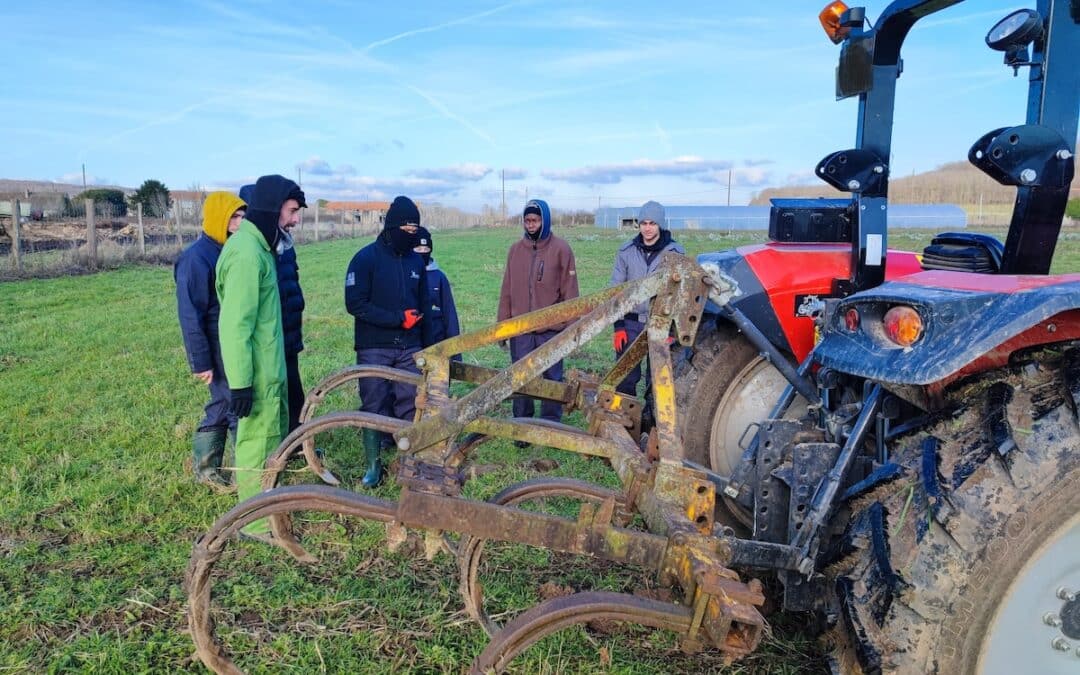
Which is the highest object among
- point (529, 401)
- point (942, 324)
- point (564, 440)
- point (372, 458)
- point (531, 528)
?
point (942, 324)

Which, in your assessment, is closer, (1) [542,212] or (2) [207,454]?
(2) [207,454]

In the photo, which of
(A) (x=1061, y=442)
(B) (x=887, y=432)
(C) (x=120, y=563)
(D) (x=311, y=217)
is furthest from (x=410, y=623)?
(D) (x=311, y=217)

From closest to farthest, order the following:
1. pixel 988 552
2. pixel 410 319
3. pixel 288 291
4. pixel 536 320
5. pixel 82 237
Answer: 1. pixel 988 552
2. pixel 536 320
3. pixel 288 291
4. pixel 410 319
5. pixel 82 237

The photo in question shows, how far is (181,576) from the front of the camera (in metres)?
3.70

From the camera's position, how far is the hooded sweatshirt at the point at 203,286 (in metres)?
4.57

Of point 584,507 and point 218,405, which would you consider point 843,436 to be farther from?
point 218,405

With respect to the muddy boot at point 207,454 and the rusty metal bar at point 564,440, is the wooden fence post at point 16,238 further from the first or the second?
the rusty metal bar at point 564,440

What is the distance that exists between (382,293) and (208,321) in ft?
3.59

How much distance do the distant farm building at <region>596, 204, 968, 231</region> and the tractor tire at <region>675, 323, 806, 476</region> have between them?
4029 cm

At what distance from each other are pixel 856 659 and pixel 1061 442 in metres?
0.82

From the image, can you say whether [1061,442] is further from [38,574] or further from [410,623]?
[38,574]

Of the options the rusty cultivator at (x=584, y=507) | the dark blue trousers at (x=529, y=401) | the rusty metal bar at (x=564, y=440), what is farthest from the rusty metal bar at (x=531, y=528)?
the dark blue trousers at (x=529, y=401)

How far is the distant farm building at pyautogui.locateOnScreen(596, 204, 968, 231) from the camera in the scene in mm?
45219

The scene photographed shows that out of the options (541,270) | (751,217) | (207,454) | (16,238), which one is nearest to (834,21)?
(541,270)
